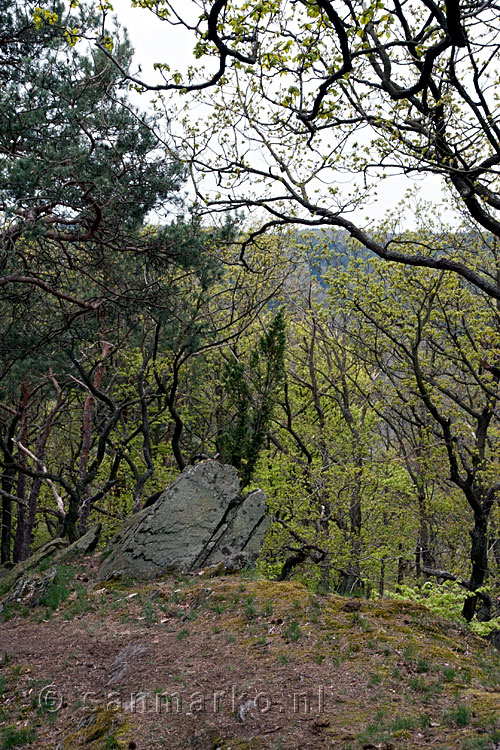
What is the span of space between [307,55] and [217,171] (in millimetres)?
2234

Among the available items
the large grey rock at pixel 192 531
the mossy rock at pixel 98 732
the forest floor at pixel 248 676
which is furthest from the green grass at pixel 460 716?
the large grey rock at pixel 192 531

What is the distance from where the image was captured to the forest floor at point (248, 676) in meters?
4.79

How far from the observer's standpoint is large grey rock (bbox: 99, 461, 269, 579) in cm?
1042

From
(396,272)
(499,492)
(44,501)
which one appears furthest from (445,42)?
(44,501)

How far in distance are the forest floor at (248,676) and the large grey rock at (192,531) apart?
1.21m

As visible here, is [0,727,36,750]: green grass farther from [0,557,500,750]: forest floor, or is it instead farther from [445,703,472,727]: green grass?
[445,703,472,727]: green grass

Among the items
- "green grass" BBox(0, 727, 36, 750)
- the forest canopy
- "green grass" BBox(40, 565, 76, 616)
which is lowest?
"green grass" BBox(0, 727, 36, 750)

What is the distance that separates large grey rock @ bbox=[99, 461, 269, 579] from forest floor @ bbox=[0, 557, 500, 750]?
3.96ft

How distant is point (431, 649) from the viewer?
6.34 meters

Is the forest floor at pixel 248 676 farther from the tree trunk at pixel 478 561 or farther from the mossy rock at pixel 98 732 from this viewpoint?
the tree trunk at pixel 478 561

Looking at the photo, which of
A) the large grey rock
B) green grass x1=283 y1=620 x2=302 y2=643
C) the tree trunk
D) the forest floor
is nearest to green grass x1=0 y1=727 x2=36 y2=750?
the forest floor

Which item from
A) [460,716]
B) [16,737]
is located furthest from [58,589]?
[460,716]

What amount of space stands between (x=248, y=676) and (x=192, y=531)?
4.82m

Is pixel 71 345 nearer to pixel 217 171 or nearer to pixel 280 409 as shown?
pixel 217 171
